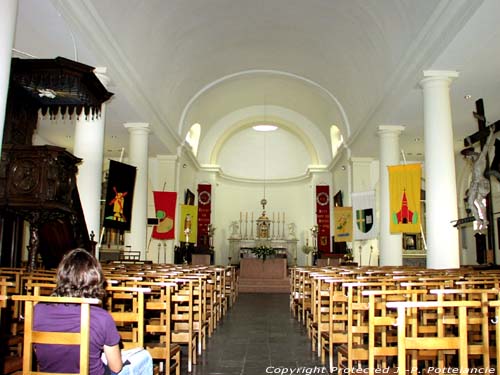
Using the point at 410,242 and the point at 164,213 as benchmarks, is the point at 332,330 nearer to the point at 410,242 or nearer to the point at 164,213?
the point at 164,213

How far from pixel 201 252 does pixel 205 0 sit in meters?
10.8

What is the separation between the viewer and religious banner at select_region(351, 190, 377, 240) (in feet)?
47.7

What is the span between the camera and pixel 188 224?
1827 cm

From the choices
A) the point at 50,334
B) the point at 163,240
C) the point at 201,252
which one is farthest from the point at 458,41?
the point at 201,252

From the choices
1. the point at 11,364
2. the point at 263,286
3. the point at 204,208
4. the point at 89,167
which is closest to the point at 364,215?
the point at 263,286

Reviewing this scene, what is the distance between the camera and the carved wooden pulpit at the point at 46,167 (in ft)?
21.9

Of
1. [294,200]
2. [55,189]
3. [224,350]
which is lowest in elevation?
[224,350]

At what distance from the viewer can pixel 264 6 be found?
42.7ft

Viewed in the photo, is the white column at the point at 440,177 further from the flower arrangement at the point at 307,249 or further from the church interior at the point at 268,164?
the flower arrangement at the point at 307,249

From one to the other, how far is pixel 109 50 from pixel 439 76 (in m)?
6.59

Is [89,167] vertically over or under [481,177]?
over

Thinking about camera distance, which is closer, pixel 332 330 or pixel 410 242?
pixel 332 330

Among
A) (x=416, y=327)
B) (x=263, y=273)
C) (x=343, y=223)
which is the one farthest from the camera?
(x=343, y=223)

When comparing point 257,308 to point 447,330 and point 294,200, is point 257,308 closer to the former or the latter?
point 447,330
